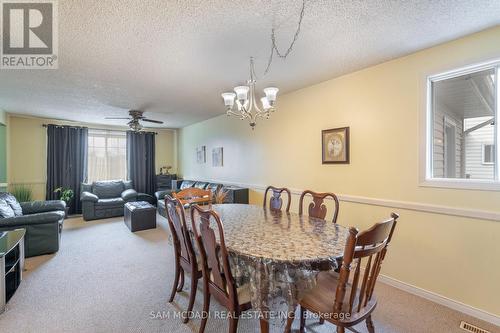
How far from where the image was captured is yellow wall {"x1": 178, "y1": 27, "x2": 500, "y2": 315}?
2078mm

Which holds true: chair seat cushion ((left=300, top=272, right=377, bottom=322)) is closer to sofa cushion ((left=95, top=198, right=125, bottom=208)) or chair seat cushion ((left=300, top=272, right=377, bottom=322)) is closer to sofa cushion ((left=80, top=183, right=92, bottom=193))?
sofa cushion ((left=95, top=198, right=125, bottom=208))

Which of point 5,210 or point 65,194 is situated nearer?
point 5,210

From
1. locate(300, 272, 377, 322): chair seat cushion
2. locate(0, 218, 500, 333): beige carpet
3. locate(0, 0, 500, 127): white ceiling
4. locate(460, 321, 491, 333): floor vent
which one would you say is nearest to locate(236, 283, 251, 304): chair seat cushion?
locate(300, 272, 377, 322): chair seat cushion

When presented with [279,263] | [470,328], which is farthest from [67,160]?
[470,328]

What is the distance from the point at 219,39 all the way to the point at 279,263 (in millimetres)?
1948

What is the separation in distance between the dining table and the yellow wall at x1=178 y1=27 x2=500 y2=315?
3.89 feet

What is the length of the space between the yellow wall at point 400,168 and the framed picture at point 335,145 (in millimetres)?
83

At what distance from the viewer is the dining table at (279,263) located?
1.43 metres

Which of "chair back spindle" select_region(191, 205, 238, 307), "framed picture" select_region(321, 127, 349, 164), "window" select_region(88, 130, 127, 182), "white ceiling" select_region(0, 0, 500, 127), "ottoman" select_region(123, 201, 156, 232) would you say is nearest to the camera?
"chair back spindle" select_region(191, 205, 238, 307)

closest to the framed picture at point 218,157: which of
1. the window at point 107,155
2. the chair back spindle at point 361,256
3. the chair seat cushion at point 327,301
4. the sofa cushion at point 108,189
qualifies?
the sofa cushion at point 108,189

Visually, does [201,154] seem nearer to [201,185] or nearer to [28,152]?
[201,185]

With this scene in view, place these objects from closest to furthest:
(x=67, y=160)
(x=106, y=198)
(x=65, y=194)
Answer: (x=65, y=194), (x=67, y=160), (x=106, y=198)

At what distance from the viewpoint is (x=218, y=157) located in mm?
5742

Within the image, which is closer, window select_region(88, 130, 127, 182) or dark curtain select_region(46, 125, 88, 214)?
dark curtain select_region(46, 125, 88, 214)
